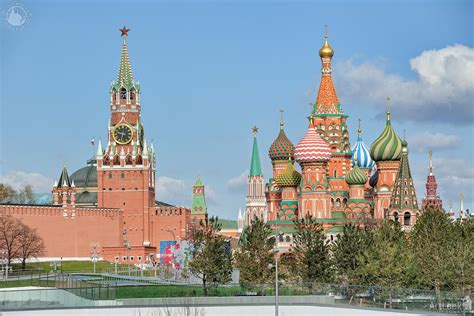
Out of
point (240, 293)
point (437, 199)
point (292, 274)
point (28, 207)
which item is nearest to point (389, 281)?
point (292, 274)

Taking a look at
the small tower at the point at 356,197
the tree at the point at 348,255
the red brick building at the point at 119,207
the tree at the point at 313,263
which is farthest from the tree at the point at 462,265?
the red brick building at the point at 119,207

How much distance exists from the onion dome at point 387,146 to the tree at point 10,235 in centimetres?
3945

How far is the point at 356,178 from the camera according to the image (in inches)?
5605

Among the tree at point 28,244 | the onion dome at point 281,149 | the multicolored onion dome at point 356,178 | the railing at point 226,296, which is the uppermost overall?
the onion dome at point 281,149

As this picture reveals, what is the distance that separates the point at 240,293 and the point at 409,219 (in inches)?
2632

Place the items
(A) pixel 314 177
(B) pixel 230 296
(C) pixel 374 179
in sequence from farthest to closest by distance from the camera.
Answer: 1. (C) pixel 374 179
2. (A) pixel 314 177
3. (B) pixel 230 296

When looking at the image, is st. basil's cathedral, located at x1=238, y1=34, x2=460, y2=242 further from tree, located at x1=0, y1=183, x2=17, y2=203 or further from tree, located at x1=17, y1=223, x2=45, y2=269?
tree, located at x1=0, y1=183, x2=17, y2=203

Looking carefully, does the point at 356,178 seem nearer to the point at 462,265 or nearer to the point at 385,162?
the point at 385,162

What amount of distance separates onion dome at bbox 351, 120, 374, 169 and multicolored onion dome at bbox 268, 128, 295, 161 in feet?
24.6

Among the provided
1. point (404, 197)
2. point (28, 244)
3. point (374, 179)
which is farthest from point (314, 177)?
point (28, 244)

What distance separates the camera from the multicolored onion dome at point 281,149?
515 ft

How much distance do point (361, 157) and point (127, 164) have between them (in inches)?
1278

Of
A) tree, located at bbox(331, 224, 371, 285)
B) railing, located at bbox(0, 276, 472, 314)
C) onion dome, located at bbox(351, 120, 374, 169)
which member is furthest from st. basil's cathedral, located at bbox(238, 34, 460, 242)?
railing, located at bbox(0, 276, 472, 314)

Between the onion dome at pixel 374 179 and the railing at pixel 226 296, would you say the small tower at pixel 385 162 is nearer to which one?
the onion dome at pixel 374 179
